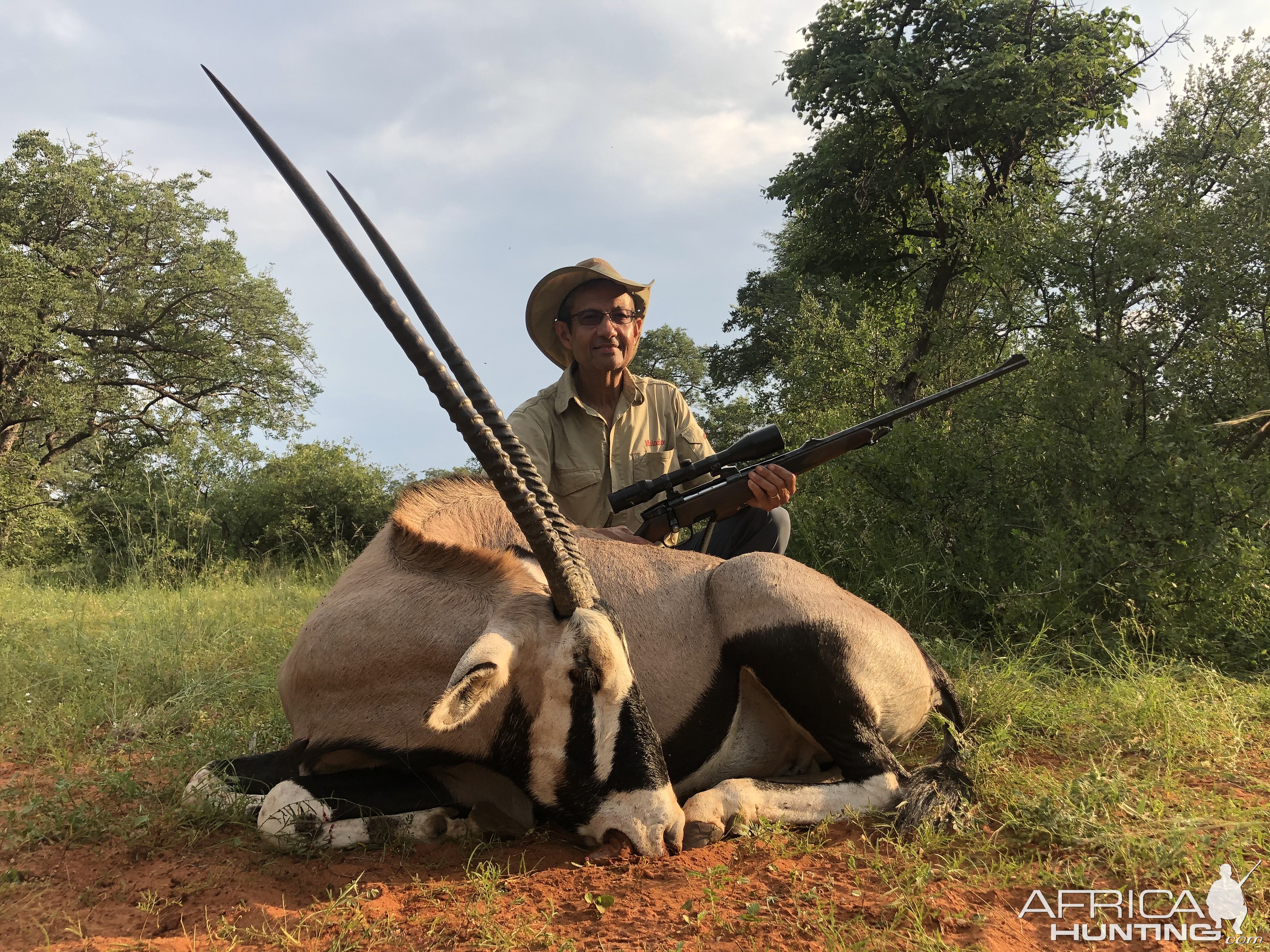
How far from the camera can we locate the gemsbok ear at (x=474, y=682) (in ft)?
7.98

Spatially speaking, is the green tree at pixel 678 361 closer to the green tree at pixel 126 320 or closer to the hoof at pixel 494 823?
the green tree at pixel 126 320

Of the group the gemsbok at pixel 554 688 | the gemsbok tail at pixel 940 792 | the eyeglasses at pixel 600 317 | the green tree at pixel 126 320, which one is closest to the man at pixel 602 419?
the eyeglasses at pixel 600 317

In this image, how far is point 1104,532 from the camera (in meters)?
5.49

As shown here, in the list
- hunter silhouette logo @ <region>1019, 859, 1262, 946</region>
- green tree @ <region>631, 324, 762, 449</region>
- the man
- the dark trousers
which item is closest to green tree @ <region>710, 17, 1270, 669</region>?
the dark trousers

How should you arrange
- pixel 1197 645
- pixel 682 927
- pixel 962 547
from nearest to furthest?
pixel 682 927 → pixel 1197 645 → pixel 962 547

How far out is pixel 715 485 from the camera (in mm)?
4793

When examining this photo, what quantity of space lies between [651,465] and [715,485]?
3.31 ft

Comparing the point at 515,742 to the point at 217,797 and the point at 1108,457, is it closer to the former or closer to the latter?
the point at 217,797

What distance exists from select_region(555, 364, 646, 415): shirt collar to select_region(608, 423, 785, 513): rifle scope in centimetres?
90

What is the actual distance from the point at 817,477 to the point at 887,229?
9686mm

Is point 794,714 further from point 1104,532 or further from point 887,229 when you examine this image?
point 887,229

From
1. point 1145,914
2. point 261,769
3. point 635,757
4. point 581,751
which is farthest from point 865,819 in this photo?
point 261,769

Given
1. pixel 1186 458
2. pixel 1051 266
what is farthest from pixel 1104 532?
pixel 1051 266

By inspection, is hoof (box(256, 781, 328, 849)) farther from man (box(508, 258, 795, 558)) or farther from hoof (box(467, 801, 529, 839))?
man (box(508, 258, 795, 558))
